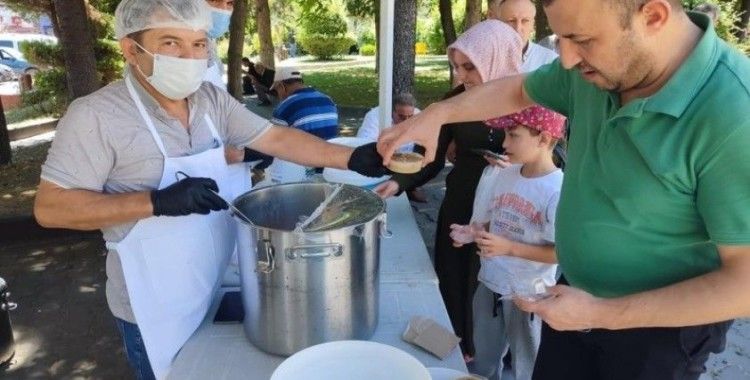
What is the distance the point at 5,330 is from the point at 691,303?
11.8 ft

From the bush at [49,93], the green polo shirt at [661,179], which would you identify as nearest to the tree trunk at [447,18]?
the bush at [49,93]

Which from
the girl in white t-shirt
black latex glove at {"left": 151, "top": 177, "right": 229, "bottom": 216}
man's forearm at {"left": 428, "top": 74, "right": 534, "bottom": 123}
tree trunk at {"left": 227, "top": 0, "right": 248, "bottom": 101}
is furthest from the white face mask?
tree trunk at {"left": 227, "top": 0, "right": 248, "bottom": 101}

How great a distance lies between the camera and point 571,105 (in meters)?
1.73

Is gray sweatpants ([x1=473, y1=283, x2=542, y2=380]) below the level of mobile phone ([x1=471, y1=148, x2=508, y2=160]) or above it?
below

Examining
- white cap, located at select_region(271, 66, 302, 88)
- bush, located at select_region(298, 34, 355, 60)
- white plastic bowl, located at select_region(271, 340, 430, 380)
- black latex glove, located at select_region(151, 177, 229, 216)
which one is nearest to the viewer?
white plastic bowl, located at select_region(271, 340, 430, 380)

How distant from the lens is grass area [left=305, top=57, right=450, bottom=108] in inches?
520

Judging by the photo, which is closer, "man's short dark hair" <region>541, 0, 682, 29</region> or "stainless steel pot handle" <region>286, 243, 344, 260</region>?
"man's short dark hair" <region>541, 0, 682, 29</region>

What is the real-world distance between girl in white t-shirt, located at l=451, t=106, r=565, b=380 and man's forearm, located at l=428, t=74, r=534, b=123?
0.99 ft

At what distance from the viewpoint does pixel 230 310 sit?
5.87 feet

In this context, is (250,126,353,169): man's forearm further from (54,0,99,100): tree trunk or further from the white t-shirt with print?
(54,0,99,100): tree trunk

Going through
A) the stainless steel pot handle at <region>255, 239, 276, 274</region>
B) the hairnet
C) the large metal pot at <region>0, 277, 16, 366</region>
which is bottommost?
the large metal pot at <region>0, 277, 16, 366</region>

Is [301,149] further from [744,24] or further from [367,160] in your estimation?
[744,24]

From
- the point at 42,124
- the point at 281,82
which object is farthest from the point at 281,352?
the point at 42,124

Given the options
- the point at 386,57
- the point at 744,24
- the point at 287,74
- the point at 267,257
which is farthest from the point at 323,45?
the point at 267,257
